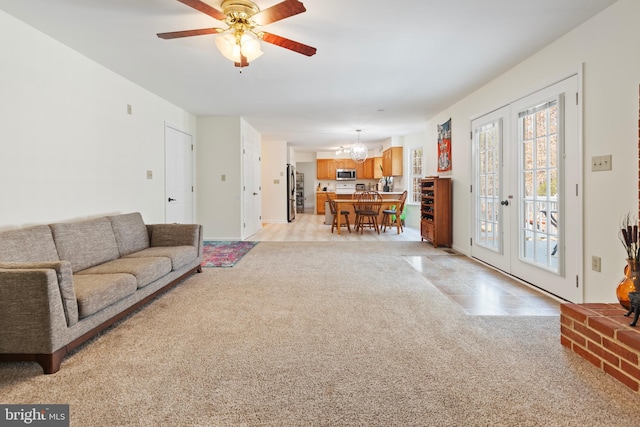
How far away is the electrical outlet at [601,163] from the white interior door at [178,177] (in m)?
5.36

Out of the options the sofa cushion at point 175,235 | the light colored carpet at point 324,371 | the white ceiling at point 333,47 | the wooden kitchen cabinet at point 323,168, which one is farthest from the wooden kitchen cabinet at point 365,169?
the light colored carpet at point 324,371

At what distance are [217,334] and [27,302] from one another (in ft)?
3.64

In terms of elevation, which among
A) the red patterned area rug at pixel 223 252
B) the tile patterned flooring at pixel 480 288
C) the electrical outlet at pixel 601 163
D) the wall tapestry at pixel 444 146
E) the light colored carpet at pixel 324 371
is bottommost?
the light colored carpet at pixel 324 371

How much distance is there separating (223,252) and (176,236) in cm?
152

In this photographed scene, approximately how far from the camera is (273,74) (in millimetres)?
4098

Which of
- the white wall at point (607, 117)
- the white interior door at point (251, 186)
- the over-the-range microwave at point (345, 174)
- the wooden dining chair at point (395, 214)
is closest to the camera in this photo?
the white wall at point (607, 117)

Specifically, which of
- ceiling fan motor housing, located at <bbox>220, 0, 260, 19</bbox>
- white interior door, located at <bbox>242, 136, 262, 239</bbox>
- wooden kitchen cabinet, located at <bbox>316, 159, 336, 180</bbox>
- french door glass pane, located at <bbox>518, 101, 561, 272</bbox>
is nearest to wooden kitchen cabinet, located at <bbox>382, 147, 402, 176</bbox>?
wooden kitchen cabinet, located at <bbox>316, 159, 336, 180</bbox>

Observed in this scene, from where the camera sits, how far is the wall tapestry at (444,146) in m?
5.94

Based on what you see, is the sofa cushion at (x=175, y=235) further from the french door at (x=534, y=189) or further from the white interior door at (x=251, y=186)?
the french door at (x=534, y=189)

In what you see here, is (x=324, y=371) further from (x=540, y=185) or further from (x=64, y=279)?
(x=540, y=185)

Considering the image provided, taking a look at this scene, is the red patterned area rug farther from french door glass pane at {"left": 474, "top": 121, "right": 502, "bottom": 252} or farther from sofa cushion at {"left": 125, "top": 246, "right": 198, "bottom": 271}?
french door glass pane at {"left": 474, "top": 121, "right": 502, "bottom": 252}

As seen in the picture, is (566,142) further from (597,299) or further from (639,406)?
(639,406)

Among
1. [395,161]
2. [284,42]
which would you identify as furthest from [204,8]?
[395,161]

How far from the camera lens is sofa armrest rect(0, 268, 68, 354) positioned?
186 cm
